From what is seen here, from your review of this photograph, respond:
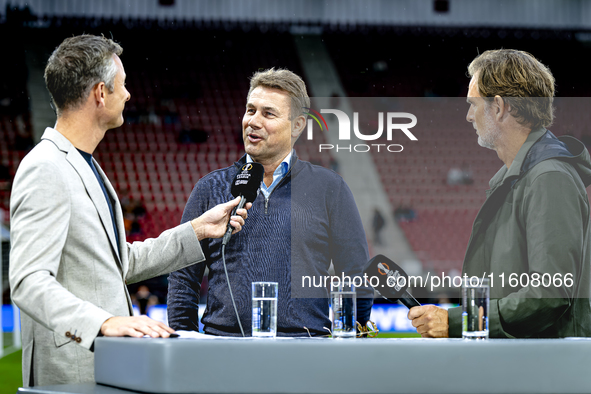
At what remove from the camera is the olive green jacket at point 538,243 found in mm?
1484

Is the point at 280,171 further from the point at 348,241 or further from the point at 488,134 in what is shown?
the point at 488,134

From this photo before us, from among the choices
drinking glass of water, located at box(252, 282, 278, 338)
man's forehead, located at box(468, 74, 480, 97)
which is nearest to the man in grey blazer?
drinking glass of water, located at box(252, 282, 278, 338)

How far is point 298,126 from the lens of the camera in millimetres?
1939

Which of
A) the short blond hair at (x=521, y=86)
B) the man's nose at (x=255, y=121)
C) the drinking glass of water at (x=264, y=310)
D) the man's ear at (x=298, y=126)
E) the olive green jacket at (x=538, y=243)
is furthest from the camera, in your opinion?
the man's nose at (x=255, y=121)

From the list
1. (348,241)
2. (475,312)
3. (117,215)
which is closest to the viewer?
(475,312)

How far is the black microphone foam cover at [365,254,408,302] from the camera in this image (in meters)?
1.56

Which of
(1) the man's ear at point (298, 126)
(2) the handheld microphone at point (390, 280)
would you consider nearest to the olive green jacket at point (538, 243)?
(2) the handheld microphone at point (390, 280)

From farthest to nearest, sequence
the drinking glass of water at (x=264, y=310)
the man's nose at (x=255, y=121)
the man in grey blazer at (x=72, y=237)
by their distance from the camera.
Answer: the man's nose at (x=255, y=121) → the drinking glass of water at (x=264, y=310) → the man in grey blazer at (x=72, y=237)

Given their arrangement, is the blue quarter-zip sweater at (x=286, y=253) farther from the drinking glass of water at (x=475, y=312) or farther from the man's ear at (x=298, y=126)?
the drinking glass of water at (x=475, y=312)

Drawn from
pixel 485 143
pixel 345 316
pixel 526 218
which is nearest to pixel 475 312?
pixel 345 316

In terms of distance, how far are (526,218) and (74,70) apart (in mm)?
1224

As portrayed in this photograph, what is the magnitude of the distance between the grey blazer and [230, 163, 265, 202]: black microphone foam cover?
1.21 feet

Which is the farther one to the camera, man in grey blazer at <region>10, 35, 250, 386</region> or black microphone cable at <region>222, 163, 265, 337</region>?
black microphone cable at <region>222, 163, 265, 337</region>

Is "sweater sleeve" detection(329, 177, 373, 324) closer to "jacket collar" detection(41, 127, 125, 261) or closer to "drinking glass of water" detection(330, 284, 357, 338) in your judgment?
"drinking glass of water" detection(330, 284, 357, 338)
